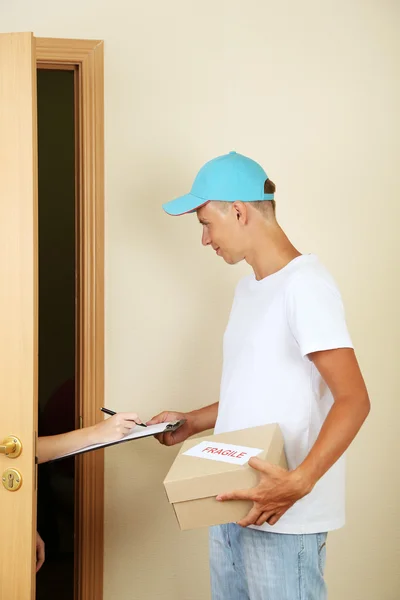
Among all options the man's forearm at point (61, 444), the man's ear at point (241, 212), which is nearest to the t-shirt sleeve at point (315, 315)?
the man's ear at point (241, 212)

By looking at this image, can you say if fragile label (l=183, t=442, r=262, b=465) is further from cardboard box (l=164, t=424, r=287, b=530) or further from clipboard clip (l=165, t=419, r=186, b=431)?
clipboard clip (l=165, t=419, r=186, b=431)

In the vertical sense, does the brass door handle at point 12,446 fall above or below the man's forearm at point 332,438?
below

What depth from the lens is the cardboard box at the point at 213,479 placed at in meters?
1.28

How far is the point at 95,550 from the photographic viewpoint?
2211mm

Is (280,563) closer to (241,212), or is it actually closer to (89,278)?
(241,212)

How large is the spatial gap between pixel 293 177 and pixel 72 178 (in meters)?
0.83

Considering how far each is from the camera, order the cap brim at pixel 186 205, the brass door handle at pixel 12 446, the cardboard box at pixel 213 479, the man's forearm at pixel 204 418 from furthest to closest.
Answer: the man's forearm at pixel 204 418 < the cap brim at pixel 186 205 < the brass door handle at pixel 12 446 < the cardboard box at pixel 213 479

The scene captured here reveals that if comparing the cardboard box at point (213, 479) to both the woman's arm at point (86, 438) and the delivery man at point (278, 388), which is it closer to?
the delivery man at point (278, 388)

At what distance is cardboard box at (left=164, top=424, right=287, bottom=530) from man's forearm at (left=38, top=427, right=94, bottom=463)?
45 centimetres

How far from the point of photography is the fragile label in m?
1.31


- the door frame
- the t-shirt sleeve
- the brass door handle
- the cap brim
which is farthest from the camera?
→ the door frame

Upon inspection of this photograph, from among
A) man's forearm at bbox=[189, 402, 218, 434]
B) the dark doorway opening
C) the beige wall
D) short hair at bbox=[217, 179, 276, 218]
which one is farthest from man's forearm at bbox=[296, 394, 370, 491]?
the dark doorway opening

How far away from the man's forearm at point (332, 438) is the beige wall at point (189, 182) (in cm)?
94

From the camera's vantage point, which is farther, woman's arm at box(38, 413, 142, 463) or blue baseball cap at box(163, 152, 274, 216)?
woman's arm at box(38, 413, 142, 463)
